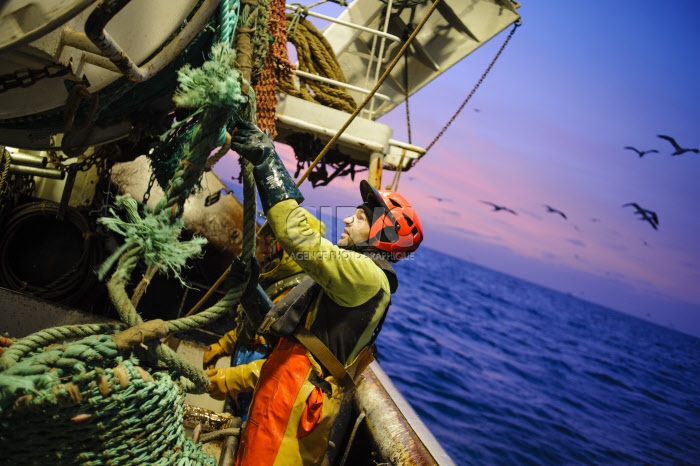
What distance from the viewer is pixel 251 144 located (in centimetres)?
190

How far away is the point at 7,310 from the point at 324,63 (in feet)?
14.1

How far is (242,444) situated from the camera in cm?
242

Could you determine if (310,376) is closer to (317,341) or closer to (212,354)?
(317,341)

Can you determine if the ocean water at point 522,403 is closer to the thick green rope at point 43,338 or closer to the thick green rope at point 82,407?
the thick green rope at point 82,407

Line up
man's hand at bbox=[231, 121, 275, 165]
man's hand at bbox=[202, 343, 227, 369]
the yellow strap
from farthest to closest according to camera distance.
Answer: man's hand at bbox=[202, 343, 227, 369], the yellow strap, man's hand at bbox=[231, 121, 275, 165]

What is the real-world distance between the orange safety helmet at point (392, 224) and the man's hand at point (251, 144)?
88 cm

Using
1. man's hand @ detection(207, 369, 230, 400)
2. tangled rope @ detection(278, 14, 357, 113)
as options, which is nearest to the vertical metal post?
tangled rope @ detection(278, 14, 357, 113)

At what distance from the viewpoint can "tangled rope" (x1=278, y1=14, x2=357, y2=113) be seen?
17.2 feet

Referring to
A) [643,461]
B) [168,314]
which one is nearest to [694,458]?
[643,461]

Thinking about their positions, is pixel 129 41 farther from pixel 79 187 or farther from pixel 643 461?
pixel 643 461

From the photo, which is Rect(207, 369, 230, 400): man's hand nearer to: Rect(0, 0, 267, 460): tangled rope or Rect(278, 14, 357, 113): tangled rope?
Rect(0, 0, 267, 460): tangled rope

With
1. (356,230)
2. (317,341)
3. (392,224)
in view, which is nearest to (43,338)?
(317,341)

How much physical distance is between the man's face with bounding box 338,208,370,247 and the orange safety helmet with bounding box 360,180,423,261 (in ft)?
0.11

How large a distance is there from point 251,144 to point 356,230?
0.95 meters
